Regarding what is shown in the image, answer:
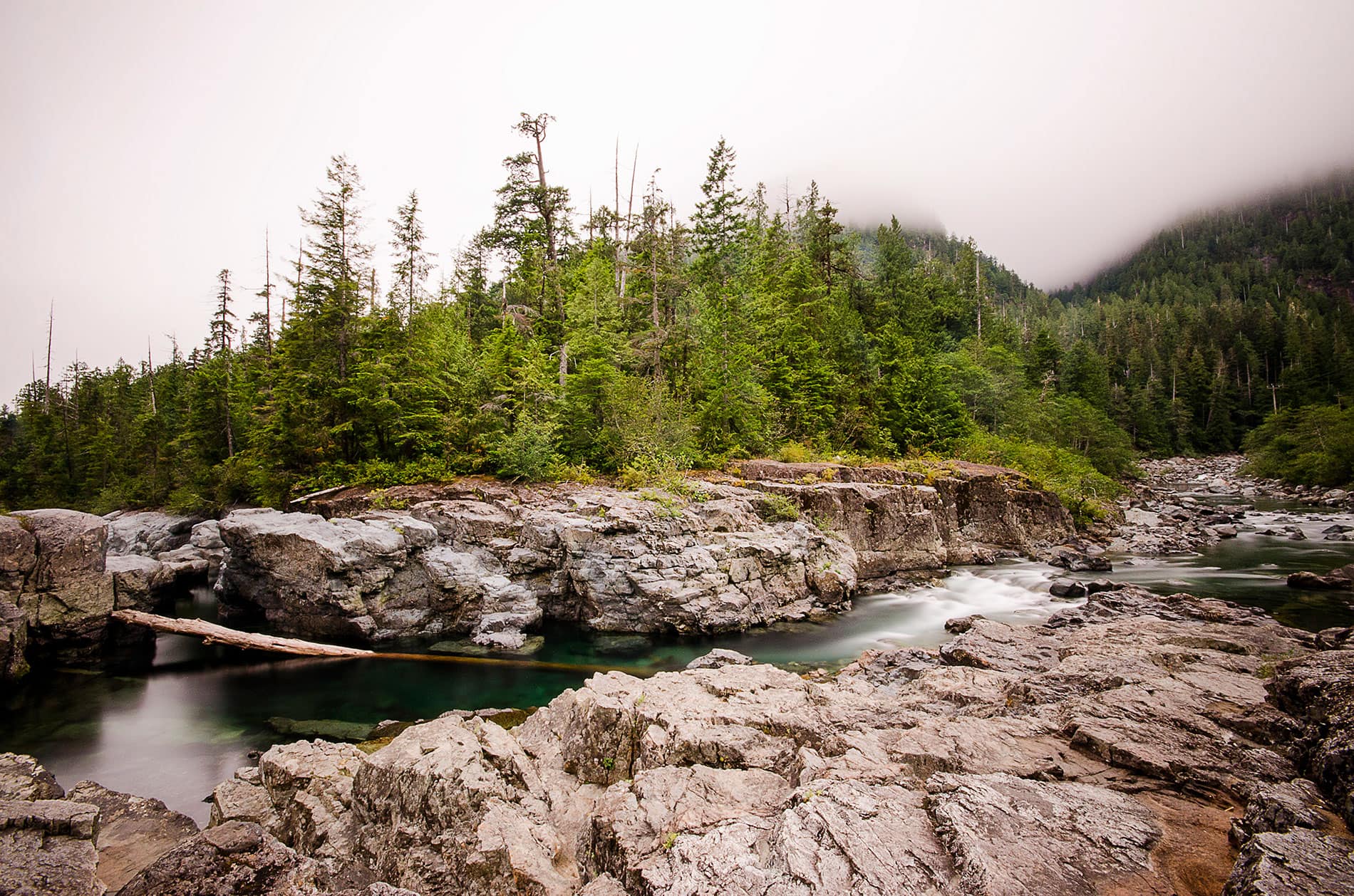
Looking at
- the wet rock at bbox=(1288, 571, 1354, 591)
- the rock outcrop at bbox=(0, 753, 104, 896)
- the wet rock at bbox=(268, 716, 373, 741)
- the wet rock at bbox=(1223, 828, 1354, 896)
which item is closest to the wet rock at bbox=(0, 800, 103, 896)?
the rock outcrop at bbox=(0, 753, 104, 896)

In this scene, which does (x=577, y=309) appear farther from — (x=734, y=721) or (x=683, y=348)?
(x=734, y=721)

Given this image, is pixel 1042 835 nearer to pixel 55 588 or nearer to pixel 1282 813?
pixel 1282 813

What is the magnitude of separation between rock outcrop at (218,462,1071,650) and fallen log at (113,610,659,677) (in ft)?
2.95

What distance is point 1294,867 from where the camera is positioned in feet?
11.5

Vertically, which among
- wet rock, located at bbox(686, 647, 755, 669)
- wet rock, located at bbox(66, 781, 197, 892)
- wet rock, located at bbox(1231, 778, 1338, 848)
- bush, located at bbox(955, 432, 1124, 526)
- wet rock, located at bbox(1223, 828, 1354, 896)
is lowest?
wet rock, located at bbox(66, 781, 197, 892)

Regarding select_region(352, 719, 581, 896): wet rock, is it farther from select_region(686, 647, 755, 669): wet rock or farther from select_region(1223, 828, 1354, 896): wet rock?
select_region(686, 647, 755, 669): wet rock

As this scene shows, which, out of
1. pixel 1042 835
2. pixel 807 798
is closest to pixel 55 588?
pixel 807 798

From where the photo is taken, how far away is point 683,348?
26.8 metres

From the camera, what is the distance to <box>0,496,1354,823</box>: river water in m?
10.6

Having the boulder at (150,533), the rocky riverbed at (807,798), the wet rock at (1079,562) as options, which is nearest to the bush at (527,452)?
the rocky riverbed at (807,798)

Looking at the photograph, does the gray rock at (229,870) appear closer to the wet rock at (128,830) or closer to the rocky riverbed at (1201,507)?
the wet rock at (128,830)

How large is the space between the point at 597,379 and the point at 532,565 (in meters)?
Answer: 8.72

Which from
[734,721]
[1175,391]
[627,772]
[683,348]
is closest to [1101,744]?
[734,721]

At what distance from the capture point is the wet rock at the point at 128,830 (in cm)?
661
